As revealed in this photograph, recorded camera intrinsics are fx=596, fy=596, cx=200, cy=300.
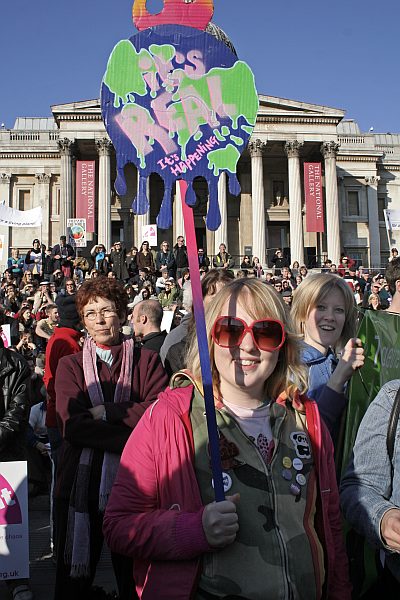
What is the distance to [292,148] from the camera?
36719 mm

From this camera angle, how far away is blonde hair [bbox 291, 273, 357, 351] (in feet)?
11.0

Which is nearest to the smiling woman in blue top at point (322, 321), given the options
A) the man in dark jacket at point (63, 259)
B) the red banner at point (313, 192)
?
the man in dark jacket at point (63, 259)

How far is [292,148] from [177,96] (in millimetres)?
35436

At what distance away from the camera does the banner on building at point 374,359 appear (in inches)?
112

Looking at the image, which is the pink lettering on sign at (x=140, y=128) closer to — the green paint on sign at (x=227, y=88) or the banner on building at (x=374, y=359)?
the green paint on sign at (x=227, y=88)

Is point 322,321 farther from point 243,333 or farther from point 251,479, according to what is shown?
point 251,479

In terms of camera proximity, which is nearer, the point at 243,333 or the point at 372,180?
the point at 243,333

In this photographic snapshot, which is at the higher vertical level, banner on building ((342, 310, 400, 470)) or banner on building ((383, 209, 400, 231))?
banner on building ((383, 209, 400, 231))

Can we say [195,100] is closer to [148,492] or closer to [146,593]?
[148,492]

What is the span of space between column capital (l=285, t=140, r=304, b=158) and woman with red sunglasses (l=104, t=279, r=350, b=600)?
118ft

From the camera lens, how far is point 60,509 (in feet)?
11.6

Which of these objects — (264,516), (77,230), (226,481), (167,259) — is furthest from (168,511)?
(77,230)

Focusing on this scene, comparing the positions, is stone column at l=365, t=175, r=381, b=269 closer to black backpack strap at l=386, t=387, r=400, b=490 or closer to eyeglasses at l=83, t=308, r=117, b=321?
eyeglasses at l=83, t=308, r=117, b=321

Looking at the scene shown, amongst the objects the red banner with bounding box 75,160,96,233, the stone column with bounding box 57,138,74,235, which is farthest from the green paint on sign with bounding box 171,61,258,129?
the stone column with bounding box 57,138,74,235
